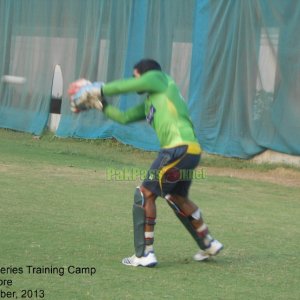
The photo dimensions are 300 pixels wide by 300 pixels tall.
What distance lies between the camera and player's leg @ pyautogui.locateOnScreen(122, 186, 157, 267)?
20.8ft

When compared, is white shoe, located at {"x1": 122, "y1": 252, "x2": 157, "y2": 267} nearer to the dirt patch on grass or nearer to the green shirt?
the green shirt

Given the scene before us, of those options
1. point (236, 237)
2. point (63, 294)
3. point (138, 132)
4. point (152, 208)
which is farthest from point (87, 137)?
point (63, 294)

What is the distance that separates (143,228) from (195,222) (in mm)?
457

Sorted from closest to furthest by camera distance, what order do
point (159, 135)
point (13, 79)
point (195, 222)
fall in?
1. point (159, 135)
2. point (195, 222)
3. point (13, 79)

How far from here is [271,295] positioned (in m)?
5.66

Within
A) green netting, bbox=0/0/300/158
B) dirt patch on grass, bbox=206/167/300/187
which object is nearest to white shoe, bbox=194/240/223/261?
dirt patch on grass, bbox=206/167/300/187

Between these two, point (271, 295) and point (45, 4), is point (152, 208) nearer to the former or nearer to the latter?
point (271, 295)

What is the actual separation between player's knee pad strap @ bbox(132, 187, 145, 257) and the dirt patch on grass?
5984 mm

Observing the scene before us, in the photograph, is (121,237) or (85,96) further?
(121,237)

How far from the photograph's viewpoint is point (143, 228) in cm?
639

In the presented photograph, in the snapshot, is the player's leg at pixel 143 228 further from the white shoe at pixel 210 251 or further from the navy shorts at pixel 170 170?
the white shoe at pixel 210 251

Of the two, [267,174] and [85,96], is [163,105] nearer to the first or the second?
[85,96]

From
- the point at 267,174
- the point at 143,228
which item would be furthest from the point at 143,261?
the point at 267,174

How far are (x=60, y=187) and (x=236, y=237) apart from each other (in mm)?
3170
